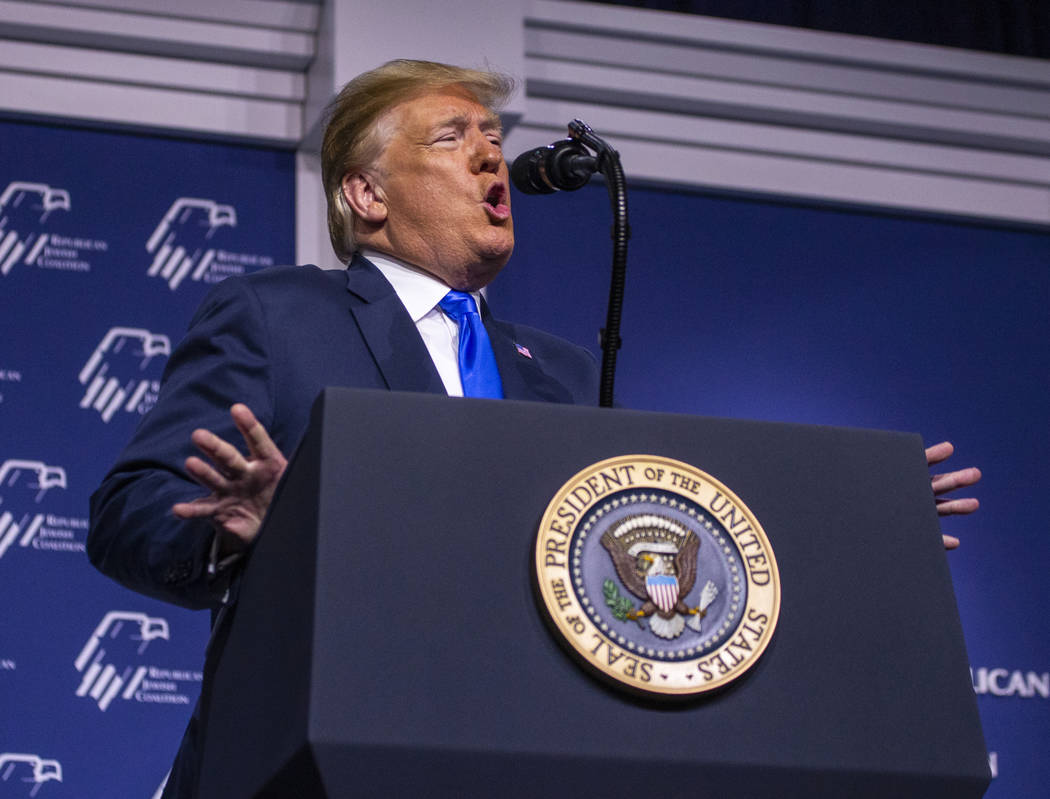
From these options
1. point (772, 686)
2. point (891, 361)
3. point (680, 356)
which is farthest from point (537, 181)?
point (891, 361)

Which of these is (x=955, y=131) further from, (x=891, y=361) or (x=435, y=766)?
(x=435, y=766)

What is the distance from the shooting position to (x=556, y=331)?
3.77 m

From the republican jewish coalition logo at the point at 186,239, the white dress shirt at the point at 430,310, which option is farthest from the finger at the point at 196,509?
the republican jewish coalition logo at the point at 186,239

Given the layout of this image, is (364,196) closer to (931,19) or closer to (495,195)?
(495,195)

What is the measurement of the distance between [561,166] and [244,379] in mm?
428

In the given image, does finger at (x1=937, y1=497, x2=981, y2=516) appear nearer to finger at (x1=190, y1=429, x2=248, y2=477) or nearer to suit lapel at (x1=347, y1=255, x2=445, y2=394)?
suit lapel at (x1=347, y1=255, x2=445, y2=394)

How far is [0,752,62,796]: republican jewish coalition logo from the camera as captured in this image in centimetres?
299

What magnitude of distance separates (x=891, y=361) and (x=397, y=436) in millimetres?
3159

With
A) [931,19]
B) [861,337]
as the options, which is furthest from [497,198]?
[931,19]

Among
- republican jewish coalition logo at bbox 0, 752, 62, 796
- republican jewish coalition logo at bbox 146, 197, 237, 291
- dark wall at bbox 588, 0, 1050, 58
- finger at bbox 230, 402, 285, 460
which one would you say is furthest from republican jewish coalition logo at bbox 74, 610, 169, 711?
dark wall at bbox 588, 0, 1050, 58

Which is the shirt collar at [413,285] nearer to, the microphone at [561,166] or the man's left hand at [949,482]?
the microphone at [561,166]

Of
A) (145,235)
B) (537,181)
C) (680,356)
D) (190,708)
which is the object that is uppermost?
(537,181)

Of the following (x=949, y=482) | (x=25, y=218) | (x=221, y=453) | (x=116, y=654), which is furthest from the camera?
(x=25, y=218)

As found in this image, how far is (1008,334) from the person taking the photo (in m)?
4.11
